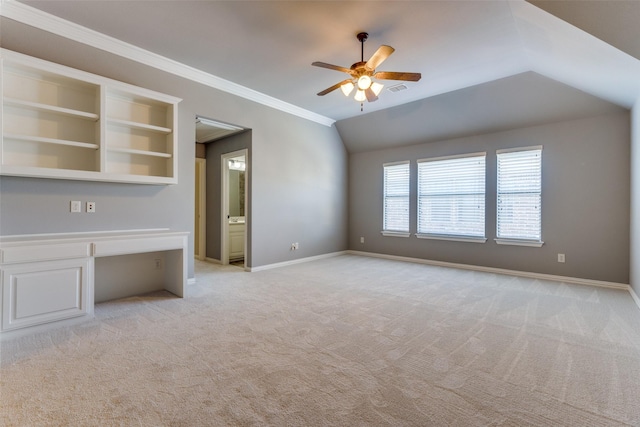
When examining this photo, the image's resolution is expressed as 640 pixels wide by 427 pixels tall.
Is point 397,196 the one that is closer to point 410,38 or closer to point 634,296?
point 410,38

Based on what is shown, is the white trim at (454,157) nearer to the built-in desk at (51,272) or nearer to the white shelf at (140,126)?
the white shelf at (140,126)

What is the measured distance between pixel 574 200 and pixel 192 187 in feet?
19.0

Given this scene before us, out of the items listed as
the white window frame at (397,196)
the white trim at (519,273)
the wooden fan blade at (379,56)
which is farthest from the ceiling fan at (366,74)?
the white trim at (519,273)

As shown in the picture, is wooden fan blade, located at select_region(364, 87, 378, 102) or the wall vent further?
the wall vent

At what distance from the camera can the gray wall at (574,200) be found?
4.22 m

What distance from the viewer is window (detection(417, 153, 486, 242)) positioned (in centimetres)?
548

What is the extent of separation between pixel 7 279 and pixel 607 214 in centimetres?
710

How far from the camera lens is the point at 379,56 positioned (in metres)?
2.85

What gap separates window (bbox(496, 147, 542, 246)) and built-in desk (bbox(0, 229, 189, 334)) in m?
5.44

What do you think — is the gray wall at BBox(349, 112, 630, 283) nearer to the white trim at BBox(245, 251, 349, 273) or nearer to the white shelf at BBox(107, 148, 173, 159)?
the white trim at BBox(245, 251, 349, 273)

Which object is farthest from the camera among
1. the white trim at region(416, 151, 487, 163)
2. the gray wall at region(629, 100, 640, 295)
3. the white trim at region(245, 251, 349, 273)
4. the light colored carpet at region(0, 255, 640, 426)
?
the white trim at region(416, 151, 487, 163)

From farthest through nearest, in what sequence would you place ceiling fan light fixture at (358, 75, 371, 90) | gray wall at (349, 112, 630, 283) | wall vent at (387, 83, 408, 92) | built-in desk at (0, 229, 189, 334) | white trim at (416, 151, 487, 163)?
white trim at (416, 151, 487, 163) → wall vent at (387, 83, 408, 92) → gray wall at (349, 112, 630, 283) → ceiling fan light fixture at (358, 75, 371, 90) → built-in desk at (0, 229, 189, 334)

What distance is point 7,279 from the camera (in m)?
2.50

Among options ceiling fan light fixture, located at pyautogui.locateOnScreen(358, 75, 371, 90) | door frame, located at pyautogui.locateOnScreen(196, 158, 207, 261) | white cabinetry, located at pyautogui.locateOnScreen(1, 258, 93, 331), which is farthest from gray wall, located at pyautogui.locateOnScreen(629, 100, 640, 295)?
door frame, located at pyautogui.locateOnScreen(196, 158, 207, 261)
